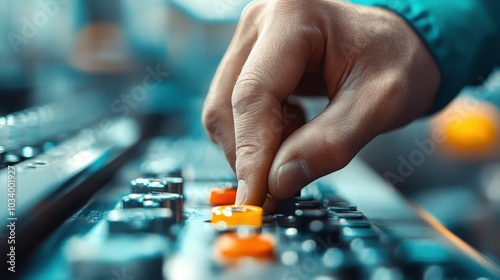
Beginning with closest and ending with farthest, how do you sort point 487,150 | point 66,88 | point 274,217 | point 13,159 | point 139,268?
point 139,268 → point 274,217 → point 13,159 → point 66,88 → point 487,150

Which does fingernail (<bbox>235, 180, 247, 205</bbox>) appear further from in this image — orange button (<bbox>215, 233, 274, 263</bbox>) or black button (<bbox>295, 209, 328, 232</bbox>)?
orange button (<bbox>215, 233, 274, 263</bbox>)

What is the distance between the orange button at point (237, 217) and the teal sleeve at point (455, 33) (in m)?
0.48

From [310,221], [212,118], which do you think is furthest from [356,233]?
[212,118]

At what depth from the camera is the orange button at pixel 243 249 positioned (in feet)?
1.60

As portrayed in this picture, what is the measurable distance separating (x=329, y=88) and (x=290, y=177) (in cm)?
20

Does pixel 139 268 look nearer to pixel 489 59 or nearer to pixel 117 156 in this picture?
pixel 117 156

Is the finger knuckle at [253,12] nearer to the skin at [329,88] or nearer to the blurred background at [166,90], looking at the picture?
the skin at [329,88]

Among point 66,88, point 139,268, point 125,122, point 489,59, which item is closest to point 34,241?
point 139,268

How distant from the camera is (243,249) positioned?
49 centimetres

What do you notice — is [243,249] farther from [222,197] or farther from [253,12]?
[253,12]

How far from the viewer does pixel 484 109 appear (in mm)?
2582

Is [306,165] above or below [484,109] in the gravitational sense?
below

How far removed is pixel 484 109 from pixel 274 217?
2097 mm

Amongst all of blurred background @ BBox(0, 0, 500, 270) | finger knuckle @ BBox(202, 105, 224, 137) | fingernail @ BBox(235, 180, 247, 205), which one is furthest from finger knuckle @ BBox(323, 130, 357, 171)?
blurred background @ BBox(0, 0, 500, 270)
